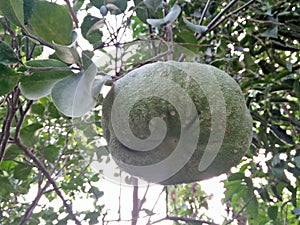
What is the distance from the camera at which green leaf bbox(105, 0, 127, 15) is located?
1.02 meters

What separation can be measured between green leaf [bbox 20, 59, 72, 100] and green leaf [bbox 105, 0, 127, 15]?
0.30m

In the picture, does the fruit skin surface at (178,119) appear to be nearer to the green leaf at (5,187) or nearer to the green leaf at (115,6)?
the green leaf at (115,6)

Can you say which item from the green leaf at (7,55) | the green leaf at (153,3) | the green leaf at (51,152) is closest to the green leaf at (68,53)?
the green leaf at (7,55)

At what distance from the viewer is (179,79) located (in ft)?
2.41

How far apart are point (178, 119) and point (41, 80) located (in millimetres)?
269

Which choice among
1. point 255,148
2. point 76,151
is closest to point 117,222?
point 76,151

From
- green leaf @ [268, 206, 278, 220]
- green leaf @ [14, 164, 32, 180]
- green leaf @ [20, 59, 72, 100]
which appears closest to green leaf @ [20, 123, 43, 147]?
green leaf @ [14, 164, 32, 180]

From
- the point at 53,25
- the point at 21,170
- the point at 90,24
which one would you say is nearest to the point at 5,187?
the point at 21,170

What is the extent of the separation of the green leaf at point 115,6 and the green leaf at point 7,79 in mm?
343

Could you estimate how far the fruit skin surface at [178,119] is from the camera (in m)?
0.71

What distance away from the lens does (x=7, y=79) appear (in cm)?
76

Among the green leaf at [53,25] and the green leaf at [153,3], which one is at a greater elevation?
the green leaf at [153,3]

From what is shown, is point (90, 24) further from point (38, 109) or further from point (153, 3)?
point (38, 109)

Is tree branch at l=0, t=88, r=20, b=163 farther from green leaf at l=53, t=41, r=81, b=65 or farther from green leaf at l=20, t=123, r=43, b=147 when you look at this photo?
green leaf at l=53, t=41, r=81, b=65
